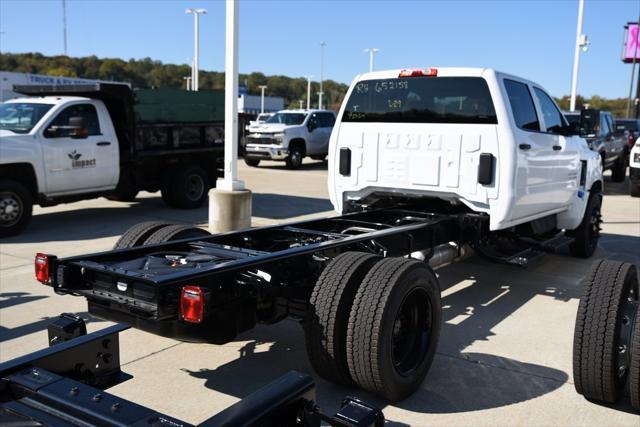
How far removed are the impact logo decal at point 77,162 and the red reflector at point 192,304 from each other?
7006 mm

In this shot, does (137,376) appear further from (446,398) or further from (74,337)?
(446,398)

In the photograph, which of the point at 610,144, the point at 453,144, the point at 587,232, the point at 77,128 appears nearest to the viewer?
the point at 453,144

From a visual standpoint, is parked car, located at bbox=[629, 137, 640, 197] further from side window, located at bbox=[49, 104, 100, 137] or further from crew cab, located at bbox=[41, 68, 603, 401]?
side window, located at bbox=[49, 104, 100, 137]

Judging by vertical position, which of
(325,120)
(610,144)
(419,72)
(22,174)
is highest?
(419,72)

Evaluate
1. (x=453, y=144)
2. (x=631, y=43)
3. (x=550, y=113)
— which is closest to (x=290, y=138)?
(x=550, y=113)

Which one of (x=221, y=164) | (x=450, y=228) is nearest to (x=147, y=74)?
(x=221, y=164)

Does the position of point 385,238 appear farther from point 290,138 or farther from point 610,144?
point 290,138

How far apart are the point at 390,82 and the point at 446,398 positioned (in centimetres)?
356

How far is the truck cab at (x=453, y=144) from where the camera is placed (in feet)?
19.2

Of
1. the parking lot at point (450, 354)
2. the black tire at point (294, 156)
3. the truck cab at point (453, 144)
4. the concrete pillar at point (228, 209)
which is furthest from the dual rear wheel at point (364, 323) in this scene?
the black tire at point (294, 156)

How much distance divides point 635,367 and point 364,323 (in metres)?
1.61

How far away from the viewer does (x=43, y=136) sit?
9.16m

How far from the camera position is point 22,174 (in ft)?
29.7

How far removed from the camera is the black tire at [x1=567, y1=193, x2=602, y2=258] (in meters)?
8.20
